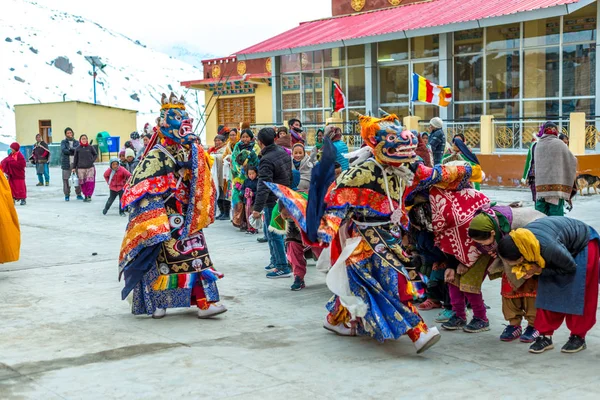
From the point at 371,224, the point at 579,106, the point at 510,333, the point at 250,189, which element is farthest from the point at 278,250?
the point at 579,106

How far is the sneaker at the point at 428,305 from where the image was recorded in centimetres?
A: 706

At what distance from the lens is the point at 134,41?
438 ft

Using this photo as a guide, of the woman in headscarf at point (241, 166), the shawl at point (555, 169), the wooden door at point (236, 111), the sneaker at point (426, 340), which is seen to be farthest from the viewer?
the wooden door at point (236, 111)

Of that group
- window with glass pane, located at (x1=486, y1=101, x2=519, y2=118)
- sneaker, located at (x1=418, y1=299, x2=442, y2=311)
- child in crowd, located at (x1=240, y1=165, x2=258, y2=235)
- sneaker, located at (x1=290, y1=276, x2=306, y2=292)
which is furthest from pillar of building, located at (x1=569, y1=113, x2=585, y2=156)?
sneaker, located at (x1=418, y1=299, x2=442, y2=311)

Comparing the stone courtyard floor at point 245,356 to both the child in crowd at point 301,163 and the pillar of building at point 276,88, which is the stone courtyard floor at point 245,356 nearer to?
the child in crowd at point 301,163

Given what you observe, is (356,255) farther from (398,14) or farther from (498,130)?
(398,14)

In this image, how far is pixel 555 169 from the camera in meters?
9.13

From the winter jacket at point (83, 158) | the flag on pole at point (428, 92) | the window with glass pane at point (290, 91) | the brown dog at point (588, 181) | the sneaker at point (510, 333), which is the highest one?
the window with glass pane at point (290, 91)

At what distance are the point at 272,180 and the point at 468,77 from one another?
13.9 m

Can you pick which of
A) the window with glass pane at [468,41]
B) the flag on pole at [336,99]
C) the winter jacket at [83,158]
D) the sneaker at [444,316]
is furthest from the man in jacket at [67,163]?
the sneaker at [444,316]

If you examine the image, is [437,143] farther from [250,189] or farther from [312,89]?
[312,89]

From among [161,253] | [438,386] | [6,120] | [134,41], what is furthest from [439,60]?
[134,41]

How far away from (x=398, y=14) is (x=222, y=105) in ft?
31.7

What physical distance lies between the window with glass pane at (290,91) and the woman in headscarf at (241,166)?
1408 centimetres
